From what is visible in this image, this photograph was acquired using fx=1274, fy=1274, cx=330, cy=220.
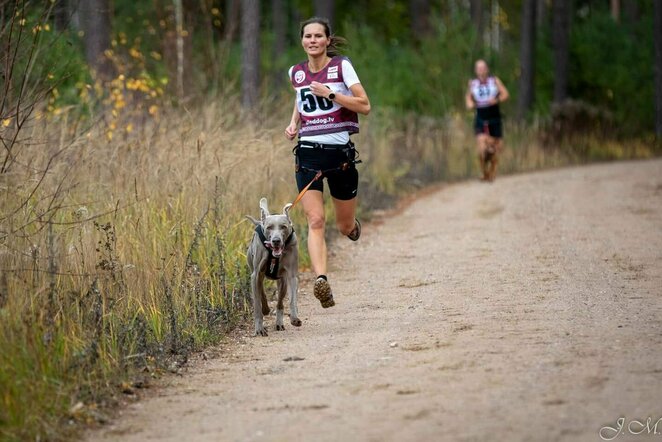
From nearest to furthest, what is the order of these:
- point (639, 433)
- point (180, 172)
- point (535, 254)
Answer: point (639, 433), point (180, 172), point (535, 254)

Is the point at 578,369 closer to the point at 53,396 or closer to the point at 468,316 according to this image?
the point at 468,316

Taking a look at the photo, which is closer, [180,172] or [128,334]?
[128,334]

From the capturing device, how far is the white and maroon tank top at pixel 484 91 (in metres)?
23.1

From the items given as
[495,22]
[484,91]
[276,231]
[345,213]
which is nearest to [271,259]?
[276,231]

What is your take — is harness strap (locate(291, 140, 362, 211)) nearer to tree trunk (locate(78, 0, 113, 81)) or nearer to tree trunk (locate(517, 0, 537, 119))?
tree trunk (locate(78, 0, 113, 81))

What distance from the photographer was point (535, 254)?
42.7ft

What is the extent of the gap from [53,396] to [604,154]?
26133 millimetres

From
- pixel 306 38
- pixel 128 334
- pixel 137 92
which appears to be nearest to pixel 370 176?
pixel 137 92

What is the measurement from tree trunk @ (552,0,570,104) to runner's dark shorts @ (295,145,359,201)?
82.0 ft

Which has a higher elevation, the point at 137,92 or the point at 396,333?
the point at 137,92

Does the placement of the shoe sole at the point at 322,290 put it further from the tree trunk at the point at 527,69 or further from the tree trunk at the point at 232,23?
the tree trunk at the point at 527,69

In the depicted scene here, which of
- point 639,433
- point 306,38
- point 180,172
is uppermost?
point 306,38

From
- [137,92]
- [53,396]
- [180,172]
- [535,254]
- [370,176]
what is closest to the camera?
[53,396]
